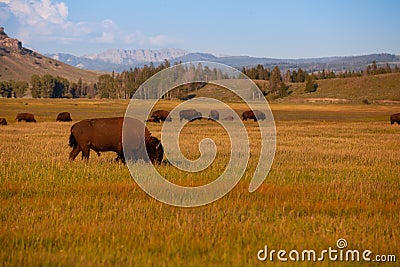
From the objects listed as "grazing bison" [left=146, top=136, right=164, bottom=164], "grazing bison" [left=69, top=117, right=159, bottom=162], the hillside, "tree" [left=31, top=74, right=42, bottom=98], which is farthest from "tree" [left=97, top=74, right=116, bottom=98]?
"grazing bison" [left=146, top=136, right=164, bottom=164]

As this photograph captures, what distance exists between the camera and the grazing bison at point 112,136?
54.2 ft

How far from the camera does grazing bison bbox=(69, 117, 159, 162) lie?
1652 cm

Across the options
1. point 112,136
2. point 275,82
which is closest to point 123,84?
point 275,82

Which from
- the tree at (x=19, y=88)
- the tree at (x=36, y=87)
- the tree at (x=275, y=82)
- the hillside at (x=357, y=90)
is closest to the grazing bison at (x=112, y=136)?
the hillside at (x=357, y=90)

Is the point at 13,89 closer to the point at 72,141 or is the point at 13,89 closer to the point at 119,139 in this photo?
the point at 72,141

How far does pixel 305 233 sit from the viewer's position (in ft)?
26.8

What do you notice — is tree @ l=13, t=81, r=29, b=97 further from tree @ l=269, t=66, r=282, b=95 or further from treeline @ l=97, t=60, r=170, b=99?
tree @ l=269, t=66, r=282, b=95

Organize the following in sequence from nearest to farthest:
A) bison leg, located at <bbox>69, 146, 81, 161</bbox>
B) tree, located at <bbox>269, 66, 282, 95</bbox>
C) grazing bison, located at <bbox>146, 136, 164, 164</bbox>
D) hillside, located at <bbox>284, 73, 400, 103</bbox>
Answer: grazing bison, located at <bbox>146, 136, 164, 164</bbox>
bison leg, located at <bbox>69, 146, 81, 161</bbox>
hillside, located at <bbox>284, 73, 400, 103</bbox>
tree, located at <bbox>269, 66, 282, 95</bbox>

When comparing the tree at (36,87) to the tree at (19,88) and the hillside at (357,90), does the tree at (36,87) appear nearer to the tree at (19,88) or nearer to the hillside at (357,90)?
the tree at (19,88)

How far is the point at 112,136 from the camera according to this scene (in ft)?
54.3

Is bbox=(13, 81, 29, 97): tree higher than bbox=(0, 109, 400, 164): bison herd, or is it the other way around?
bbox=(0, 109, 400, 164): bison herd

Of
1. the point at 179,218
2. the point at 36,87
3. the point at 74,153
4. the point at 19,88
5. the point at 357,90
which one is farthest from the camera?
the point at 36,87

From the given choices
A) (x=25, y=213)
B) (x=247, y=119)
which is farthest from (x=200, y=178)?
(x=247, y=119)

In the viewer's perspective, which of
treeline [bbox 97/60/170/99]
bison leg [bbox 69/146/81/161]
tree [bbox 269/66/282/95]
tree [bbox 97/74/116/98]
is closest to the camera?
bison leg [bbox 69/146/81/161]
